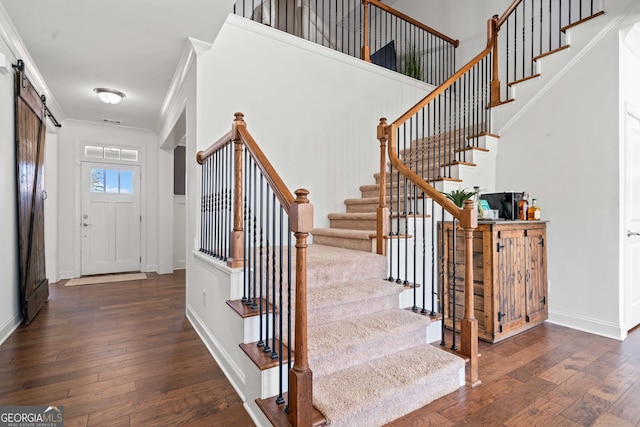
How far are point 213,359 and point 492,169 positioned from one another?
352cm

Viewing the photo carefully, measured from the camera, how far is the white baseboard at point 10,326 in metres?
2.68

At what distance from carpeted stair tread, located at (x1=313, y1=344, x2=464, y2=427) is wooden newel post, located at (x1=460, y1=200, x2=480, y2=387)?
116mm

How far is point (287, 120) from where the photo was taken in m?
3.66

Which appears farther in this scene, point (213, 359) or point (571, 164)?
point (571, 164)

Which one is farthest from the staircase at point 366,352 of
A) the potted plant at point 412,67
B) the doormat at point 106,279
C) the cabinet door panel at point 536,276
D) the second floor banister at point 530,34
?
the doormat at point 106,279

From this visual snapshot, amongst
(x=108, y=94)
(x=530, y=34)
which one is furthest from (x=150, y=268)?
(x=530, y=34)

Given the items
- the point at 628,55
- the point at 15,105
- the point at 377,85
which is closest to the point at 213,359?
the point at 15,105

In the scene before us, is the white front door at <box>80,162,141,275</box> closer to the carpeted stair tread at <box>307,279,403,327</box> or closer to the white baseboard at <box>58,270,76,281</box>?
the white baseboard at <box>58,270,76,281</box>

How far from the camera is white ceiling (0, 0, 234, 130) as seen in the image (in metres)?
2.43

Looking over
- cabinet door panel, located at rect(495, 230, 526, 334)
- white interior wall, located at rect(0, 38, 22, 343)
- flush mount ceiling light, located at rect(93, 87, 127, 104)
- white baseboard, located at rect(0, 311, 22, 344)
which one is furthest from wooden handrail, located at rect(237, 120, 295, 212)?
flush mount ceiling light, located at rect(93, 87, 127, 104)

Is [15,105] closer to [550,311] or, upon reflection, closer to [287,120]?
[287,120]

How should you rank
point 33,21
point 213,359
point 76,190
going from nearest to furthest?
point 213,359 < point 33,21 < point 76,190

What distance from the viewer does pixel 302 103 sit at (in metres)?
3.78

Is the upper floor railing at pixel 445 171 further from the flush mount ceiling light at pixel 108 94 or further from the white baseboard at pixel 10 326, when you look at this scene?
the flush mount ceiling light at pixel 108 94
